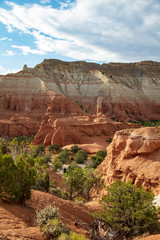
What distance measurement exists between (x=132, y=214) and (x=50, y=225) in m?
3.64

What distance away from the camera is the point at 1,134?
5169 cm

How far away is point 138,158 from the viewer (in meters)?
15.2

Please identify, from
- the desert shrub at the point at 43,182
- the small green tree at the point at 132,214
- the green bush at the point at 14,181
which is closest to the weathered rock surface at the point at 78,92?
the desert shrub at the point at 43,182

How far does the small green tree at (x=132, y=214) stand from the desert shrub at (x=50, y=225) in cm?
269

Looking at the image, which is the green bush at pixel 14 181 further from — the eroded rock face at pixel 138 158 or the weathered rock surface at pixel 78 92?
the weathered rock surface at pixel 78 92

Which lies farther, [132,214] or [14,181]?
[14,181]

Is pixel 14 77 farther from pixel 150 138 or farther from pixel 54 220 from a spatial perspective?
pixel 54 220

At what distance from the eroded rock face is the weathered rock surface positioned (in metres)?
37.3

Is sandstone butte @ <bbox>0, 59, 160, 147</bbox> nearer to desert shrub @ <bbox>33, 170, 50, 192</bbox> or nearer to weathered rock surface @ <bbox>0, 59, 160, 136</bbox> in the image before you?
weathered rock surface @ <bbox>0, 59, 160, 136</bbox>

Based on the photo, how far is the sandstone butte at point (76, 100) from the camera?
46.6 m

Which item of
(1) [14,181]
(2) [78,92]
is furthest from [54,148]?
(2) [78,92]

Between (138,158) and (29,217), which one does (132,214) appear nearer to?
(29,217)

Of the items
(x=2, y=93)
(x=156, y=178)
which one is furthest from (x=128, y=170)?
(x=2, y=93)

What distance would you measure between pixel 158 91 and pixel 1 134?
68682mm
